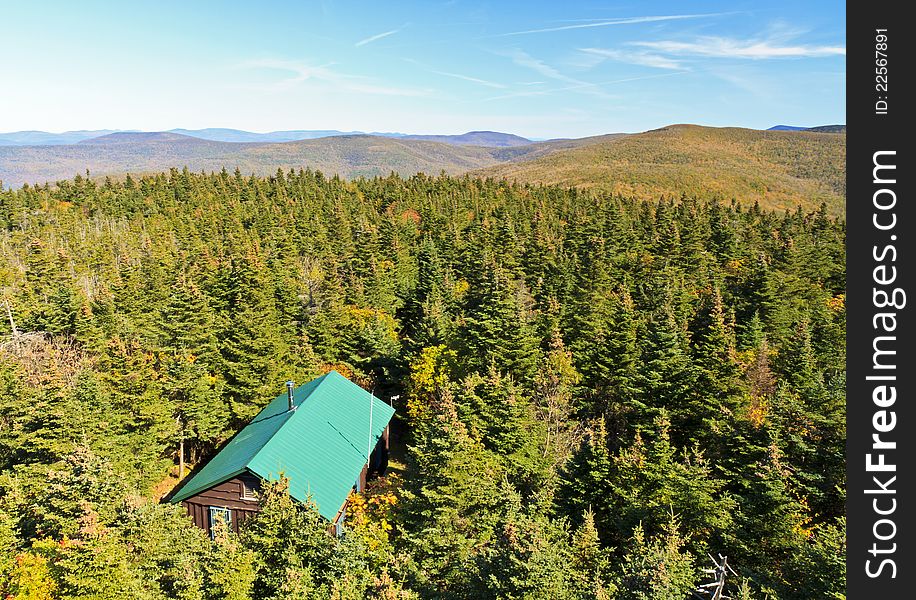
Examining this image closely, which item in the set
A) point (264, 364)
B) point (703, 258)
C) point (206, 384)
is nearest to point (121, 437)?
point (206, 384)

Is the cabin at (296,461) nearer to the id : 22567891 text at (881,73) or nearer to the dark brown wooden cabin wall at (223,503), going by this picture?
the dark brown wooden cabin wall at (223,503)

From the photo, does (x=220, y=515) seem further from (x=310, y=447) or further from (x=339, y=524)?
(x=339, y=524)

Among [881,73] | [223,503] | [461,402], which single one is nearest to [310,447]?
[223,503]

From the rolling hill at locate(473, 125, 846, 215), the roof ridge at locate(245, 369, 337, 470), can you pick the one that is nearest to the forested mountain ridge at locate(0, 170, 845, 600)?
the roof ridge at locate(245, 369, 337, 470)

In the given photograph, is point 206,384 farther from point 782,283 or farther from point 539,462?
point 782,283

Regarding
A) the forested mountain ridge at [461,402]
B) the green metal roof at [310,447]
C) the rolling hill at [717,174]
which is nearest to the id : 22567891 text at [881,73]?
the forested mountain ridge at [461,402]

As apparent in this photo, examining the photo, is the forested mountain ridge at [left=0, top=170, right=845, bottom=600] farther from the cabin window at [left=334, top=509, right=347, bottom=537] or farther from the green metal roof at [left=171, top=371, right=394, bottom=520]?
the green metal roof at [left=171, top=371, right=394, bottom=520]

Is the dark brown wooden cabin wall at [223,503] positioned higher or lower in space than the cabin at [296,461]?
lower

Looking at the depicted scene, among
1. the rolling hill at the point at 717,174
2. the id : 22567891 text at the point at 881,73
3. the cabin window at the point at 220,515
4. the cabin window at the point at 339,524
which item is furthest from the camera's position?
the rolling hill at the point at 717,174
